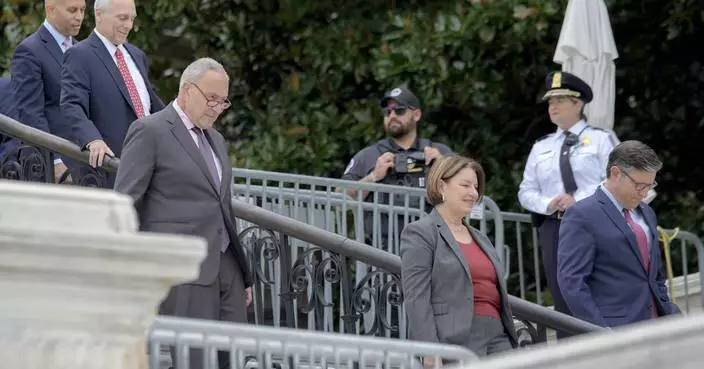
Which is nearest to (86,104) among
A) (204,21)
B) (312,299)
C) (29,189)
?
(312,299)

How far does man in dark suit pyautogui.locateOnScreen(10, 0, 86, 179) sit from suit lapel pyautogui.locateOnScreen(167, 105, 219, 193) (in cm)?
176

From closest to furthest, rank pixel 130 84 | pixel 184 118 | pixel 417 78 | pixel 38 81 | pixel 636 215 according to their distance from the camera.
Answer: pixel 184 118
pixel 636 215
pixel 130 84
pixel 38 81
pixel 417 78

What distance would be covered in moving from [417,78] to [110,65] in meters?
4.68

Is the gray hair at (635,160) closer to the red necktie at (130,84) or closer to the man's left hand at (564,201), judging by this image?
the man's left hand at (564,201)

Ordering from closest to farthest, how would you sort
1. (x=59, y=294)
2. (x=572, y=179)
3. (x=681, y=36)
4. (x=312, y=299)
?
(x=59, y=294), (x=312, y=299), (x=572, y=179), (x=681, y=36)

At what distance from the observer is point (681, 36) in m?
15.1

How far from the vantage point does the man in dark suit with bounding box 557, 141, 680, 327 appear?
970 cm

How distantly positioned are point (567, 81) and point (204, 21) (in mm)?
4842

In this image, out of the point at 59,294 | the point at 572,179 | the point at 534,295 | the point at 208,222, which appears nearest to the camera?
the point at 59,294

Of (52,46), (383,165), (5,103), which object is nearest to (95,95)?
(52,46)

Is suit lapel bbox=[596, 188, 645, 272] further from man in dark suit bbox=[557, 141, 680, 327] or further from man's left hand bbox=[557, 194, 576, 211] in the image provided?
man's left hand bbox=[557, 194, 576, 211]

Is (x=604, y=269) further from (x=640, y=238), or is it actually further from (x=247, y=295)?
(x=247, y=295)

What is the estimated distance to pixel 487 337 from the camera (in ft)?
28.0

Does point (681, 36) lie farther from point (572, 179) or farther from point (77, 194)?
point (77, 194)
